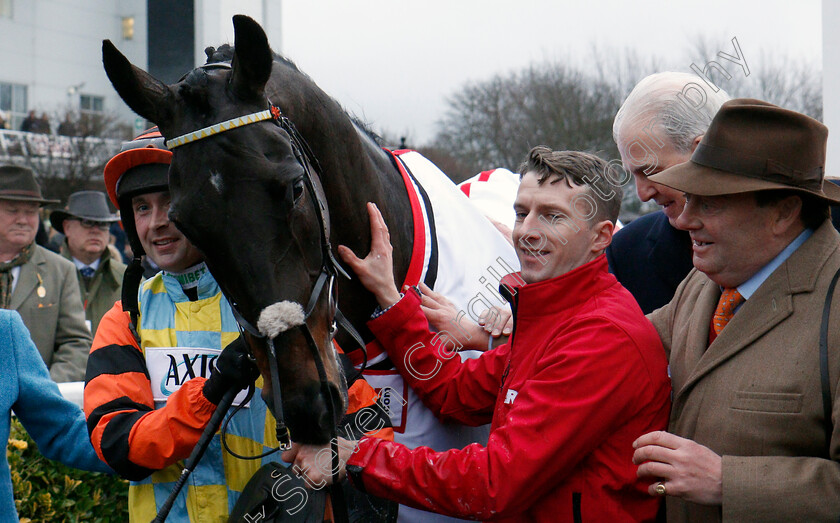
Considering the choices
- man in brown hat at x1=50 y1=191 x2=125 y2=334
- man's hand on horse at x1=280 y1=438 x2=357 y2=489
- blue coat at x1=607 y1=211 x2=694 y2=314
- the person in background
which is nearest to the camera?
man's hand on horse at x1=280 y1=438 x2=357 y2=489

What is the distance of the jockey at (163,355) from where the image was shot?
2.26 metres

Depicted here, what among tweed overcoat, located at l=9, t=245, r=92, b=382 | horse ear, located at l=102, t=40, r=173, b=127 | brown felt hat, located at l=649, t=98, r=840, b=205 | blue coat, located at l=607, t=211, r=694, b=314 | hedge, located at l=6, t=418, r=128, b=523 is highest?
horse ear, located at l=102, t=40, r=173, b=127

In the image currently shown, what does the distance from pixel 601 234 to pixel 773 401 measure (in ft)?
2.08

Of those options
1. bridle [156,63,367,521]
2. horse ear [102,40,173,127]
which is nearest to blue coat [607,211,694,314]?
bridle [156,63,367,521]

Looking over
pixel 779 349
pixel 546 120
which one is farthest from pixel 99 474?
pixel 546 120

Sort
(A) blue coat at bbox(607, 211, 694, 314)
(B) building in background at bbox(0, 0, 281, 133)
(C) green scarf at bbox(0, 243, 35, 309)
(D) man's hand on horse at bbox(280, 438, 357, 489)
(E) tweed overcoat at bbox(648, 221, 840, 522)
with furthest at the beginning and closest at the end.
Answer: (B) building in background at bbox(0, 0, 281, 133), (C) green scarf at bbox(0, 243, 35, 309), (A) blue coat at bbox(607, 211, 694, 314), (D) man's hand on horse at bbox(280, 438, 357, 489), (E) tweed overcoat at bbox(648, 221, 840, 522)

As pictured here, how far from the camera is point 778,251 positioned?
1.86 m

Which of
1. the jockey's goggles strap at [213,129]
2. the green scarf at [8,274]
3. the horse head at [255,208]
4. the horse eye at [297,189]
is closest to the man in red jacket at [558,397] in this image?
the horse head at [255,208]

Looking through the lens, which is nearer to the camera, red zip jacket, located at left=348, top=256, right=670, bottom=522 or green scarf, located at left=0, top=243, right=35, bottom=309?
red zip jacket, located at left=348, top=256, right=670, bottom=522

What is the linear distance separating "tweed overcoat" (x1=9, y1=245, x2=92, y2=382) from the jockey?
8.45ft

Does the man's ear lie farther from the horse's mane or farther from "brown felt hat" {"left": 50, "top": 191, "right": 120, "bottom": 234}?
"brown felt hat" {"left": 50, "top": 191, "right": 120, "bottom": 234}

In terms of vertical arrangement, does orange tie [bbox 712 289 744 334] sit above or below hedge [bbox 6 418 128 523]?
above

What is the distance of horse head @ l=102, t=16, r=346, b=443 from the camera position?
1.76 metres

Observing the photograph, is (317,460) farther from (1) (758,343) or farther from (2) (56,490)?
(2) (56,490)
